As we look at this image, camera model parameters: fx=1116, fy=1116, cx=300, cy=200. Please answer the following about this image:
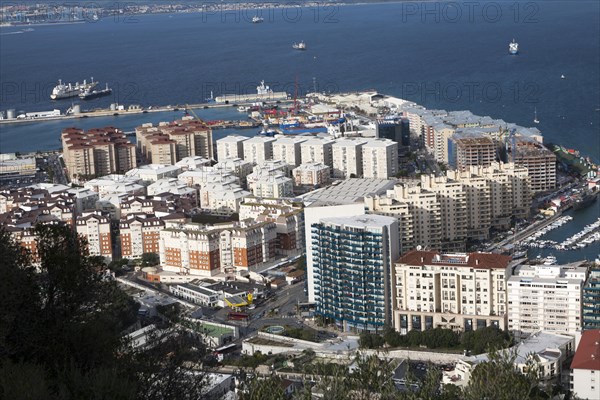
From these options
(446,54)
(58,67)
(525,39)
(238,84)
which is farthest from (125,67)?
(525,39)

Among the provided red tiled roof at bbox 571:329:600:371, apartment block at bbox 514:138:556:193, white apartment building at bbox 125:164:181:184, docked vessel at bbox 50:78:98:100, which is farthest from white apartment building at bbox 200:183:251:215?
docked vessel at bbox 50:78:98:100

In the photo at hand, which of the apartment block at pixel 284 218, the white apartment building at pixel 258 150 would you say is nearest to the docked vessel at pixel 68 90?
the white apartment building at pixel 258 150

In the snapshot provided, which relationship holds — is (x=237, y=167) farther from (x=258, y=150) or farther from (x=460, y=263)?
(x=460, y=263)

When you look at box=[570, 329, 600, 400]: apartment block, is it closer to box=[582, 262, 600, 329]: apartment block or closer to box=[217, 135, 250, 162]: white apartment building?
box=[582, 262, 600, 329]: apartment block

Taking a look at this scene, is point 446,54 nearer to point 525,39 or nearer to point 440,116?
→ point 525,39

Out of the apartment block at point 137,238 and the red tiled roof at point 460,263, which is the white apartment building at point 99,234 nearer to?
the apartment block at point 137,238

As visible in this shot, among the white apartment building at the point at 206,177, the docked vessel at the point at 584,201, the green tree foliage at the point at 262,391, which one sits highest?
the green tree foliage at the point at 262,391
